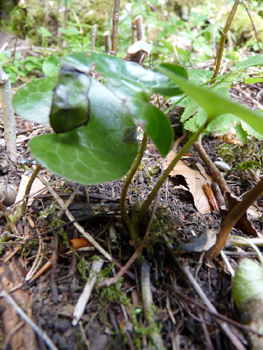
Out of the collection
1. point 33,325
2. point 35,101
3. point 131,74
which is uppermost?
point 131,74

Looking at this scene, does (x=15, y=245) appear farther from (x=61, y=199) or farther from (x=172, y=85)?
(x=172, y=85)

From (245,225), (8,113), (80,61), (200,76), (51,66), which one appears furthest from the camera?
(51,66)

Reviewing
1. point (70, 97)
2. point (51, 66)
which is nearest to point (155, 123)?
point (70, 97)

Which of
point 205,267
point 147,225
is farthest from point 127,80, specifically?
point 205,267

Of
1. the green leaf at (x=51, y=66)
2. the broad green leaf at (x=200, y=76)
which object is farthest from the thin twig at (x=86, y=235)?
the green leaf at (x=51, y=66)

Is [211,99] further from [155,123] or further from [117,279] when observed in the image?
[117,279]

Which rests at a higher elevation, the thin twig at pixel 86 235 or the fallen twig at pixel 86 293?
the thin twig at pixel 86 235

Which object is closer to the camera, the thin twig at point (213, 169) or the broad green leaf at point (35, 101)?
the broad green leaf at point (35, 101)

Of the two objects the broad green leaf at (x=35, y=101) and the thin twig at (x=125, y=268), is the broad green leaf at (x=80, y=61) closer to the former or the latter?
the broad green leaf at (x=35, y=101)
